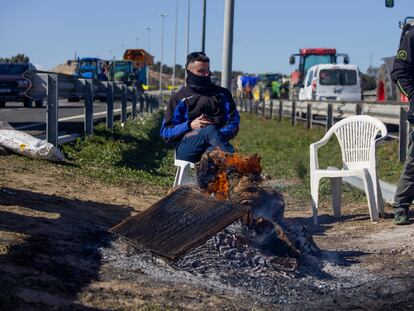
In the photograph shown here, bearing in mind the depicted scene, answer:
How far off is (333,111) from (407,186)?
12.5 metres

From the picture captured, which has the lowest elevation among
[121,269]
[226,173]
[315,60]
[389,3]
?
[121,269]

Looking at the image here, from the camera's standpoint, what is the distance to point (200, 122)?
25.7 feet

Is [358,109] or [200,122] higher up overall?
[200,122]

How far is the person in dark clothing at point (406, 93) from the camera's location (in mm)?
7934

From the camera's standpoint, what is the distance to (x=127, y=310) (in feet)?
14.9

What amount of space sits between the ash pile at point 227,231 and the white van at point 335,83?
2910cm

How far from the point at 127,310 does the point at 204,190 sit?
7.36 feet

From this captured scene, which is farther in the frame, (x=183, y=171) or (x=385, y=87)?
(x=385, y=87)

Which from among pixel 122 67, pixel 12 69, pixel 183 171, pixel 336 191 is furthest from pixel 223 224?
pixel 122 67

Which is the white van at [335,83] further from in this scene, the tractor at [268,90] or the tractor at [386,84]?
the tractor at [268,90]

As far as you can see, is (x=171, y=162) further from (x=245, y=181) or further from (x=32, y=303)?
(x=32, y=303)

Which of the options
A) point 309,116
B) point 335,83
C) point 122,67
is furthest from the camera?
point 122,67

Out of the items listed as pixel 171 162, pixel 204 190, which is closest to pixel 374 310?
pixel 204 190

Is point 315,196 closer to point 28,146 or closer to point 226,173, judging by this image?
point 226,173
